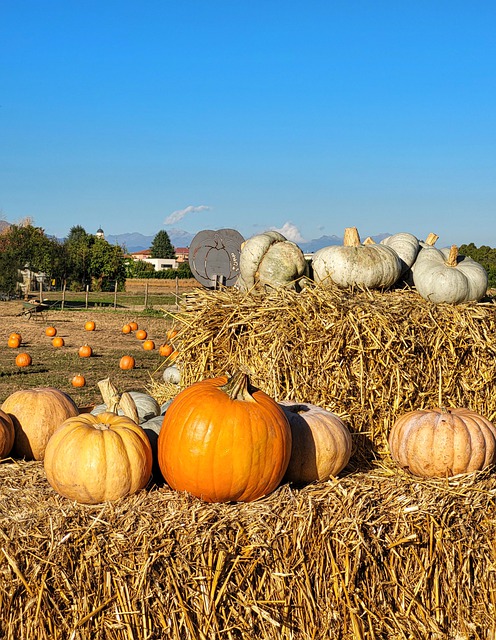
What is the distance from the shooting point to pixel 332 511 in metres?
3.60

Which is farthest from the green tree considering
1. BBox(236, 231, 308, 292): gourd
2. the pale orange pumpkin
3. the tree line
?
BBox(236, 231, 308, 292): gourd

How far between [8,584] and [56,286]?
170ft

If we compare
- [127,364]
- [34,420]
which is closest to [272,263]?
[34,420]

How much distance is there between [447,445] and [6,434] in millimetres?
2701

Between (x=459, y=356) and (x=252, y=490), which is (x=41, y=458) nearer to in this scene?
(x=252, y=490)

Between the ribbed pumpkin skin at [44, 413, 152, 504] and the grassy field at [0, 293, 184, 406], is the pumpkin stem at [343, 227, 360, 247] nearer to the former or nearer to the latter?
the grassy field at [0, 293, 184, 406]

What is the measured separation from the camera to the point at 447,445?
435 centimetres

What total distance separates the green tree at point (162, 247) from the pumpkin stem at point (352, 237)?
138 m

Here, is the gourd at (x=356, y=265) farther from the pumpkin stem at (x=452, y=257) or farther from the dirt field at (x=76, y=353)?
the dirt field at (x=76, y=353)

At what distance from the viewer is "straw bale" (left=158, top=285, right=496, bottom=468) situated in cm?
512

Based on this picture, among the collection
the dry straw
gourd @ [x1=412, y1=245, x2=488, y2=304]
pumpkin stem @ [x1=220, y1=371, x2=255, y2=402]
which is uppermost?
gourd @ [x1=412, y1=245, x2=488, y2=304]

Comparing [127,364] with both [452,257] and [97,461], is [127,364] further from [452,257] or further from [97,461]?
[97,461]

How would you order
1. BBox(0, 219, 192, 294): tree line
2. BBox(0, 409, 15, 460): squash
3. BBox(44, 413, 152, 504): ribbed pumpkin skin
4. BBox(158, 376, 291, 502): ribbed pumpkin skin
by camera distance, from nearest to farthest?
BBox(44, 413, 152, 504): ribbed pumpkin skin
BBox(158, 376, 291, 502): ribbed pumpkin skin
BBox(0, 409, 15, 460): squash
BBox(0, 219, 192, 294): tree line

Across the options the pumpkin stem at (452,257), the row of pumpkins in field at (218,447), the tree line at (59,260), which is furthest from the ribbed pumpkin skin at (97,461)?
the tree line at (59,260)
